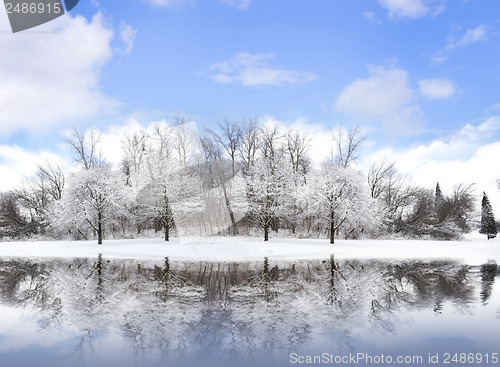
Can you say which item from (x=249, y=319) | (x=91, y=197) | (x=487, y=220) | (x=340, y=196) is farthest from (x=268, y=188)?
(x=487, y=220)

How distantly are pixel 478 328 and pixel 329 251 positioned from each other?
2132 cm

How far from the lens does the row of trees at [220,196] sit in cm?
3647

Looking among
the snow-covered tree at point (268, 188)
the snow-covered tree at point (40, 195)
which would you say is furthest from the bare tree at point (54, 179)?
the snow-covered tree at point (268, 188)

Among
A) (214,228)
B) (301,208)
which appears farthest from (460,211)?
(214,228)

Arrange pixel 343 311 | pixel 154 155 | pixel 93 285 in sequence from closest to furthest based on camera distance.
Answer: pixel 343 311 → pixel 93 285 → pixel 154 155

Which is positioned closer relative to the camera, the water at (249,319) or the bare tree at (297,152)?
the water at (249,319)

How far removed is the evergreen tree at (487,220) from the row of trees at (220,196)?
2.41 metres

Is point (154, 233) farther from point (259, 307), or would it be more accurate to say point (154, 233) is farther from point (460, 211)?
point (460, 211)

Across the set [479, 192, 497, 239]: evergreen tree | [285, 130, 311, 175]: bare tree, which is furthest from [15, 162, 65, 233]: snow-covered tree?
[479, 192, 497, 239]: evergreen tree

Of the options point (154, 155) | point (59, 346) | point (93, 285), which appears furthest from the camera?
point (154, 155)

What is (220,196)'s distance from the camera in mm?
48156

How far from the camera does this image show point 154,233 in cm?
4531

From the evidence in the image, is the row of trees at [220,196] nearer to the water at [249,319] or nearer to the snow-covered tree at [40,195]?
the snow-covered tree at [40,195]

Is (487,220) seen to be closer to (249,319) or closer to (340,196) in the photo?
(340,196)
